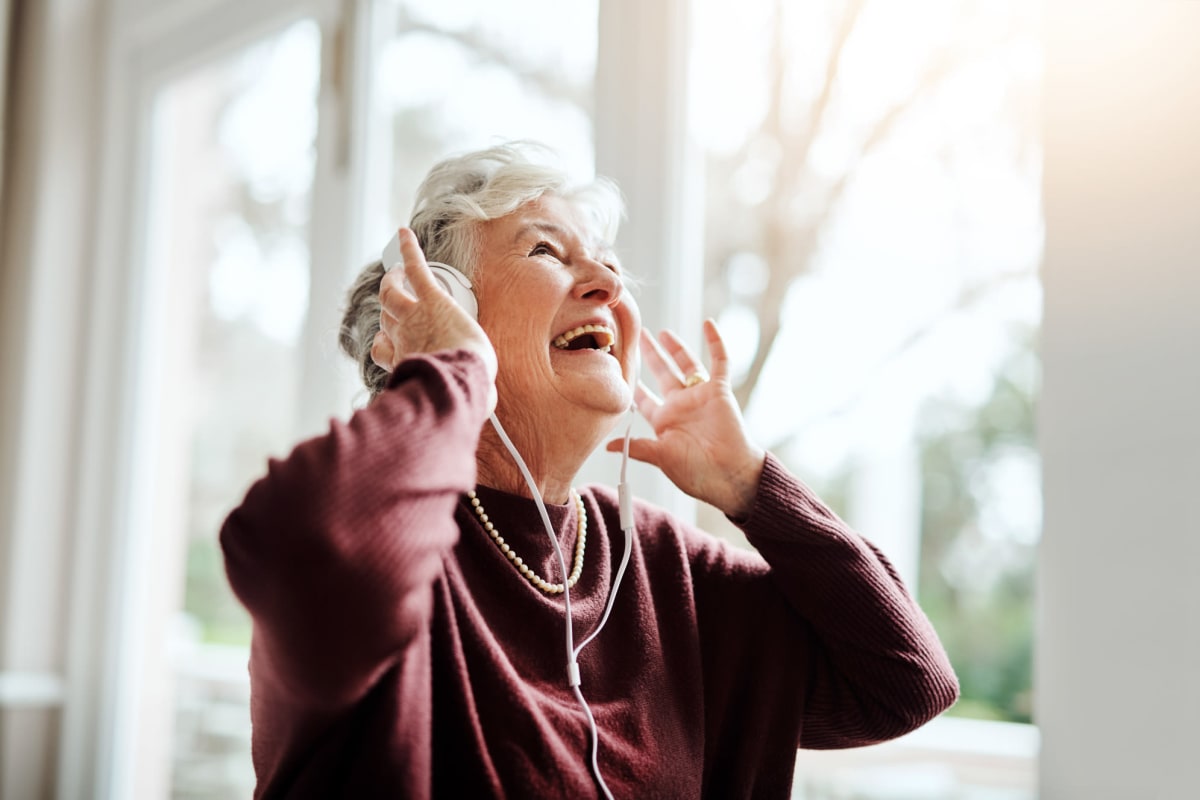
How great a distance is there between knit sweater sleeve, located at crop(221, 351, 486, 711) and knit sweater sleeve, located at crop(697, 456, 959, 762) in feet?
1.54

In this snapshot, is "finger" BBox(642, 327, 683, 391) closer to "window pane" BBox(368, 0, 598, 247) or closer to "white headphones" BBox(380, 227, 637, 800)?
"white headphones" BBox(380, 227, 637, 800)

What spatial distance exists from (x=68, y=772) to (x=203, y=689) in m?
0.78

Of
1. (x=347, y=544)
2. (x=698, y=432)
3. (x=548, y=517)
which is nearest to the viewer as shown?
(x=347, y=544)

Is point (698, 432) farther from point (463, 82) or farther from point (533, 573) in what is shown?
point (463, 82)

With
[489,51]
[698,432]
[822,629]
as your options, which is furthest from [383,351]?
[489,51]

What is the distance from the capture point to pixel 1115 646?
117 centimetres

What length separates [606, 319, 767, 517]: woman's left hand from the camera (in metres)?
1.33

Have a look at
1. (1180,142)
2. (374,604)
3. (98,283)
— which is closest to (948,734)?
(1180,142)

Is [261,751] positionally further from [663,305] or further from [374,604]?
[663,305]

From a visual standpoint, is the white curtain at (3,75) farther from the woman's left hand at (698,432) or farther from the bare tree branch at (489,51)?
the woman's left hand at (698,432)

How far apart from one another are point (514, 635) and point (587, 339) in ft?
1.19

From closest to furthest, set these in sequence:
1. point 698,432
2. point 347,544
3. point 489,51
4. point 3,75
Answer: point 347,544 < point 698,432 < point 489,51 < point 3,75

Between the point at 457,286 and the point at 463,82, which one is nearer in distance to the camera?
the point at 457,286

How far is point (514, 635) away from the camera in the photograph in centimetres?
118
